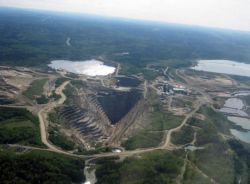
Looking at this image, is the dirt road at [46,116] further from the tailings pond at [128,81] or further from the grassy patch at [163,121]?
the tailings pond at [128,81]

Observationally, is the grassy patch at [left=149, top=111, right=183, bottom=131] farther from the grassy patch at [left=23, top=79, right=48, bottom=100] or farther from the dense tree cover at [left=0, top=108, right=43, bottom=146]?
the grassy patch at [left=23, top=79, right=48, bottom=100]

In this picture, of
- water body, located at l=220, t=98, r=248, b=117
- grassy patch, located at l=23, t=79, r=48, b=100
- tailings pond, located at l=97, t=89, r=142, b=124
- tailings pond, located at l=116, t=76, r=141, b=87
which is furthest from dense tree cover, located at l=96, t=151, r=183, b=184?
tailings pond, located at l=116, t=76, r=141, b=87

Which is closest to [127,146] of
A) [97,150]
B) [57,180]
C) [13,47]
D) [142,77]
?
[97,150]

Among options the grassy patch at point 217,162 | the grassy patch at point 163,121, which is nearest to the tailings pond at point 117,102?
the grassy patch at point 163,121

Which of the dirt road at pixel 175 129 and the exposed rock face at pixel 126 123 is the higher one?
the dirt road at pixel 175 129

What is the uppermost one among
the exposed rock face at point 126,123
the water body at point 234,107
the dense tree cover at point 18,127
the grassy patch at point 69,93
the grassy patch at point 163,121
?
the grassy patch at point 69,93

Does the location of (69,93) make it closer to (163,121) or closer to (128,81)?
(163,121)

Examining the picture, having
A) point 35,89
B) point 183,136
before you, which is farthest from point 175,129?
point 35,89

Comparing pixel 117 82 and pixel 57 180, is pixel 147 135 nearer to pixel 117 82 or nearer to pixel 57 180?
pixel 57 180
